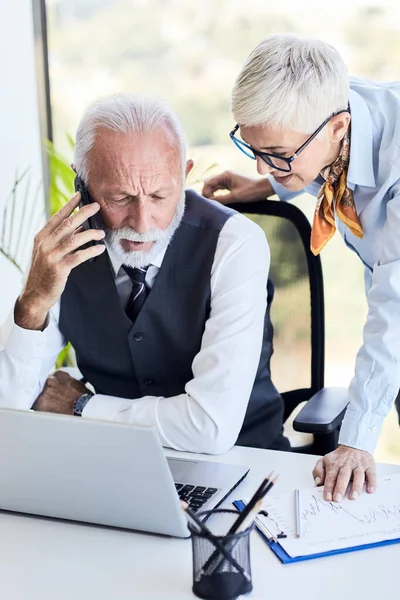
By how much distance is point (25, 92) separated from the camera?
127 inches

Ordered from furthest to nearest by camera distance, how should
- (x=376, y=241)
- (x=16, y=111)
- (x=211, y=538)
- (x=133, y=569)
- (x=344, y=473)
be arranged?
1. (x=16, y=111)
2. (x=376, y=241)
3. (x=344, y=473)
4. (x=133, y=569)
5. (x=211, y=538)

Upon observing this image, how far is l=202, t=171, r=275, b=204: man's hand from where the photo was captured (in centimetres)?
193

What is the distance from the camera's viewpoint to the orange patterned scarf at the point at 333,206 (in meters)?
1.67

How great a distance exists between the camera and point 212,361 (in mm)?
1582

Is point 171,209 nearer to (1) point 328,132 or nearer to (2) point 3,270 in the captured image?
(1) point 328,132

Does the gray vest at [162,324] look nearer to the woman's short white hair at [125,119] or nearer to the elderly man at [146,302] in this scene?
the elderly man at [146,302]

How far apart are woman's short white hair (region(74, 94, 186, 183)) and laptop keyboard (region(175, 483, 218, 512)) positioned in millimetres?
701

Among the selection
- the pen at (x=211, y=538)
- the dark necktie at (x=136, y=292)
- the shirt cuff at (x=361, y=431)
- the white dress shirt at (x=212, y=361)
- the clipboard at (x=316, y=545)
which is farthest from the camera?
the dark necktie at (x=136, y=292)

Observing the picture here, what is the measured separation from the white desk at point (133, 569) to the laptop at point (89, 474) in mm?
28

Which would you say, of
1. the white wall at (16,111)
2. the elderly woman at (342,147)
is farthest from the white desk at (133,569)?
the white wall at (16,111)

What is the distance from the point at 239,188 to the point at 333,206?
1.05 ft

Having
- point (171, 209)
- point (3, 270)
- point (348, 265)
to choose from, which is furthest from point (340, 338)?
point (171, 209)

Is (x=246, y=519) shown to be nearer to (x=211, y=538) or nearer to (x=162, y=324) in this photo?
(x=211, y=538)

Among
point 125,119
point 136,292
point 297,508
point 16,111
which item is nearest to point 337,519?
point 297,508
